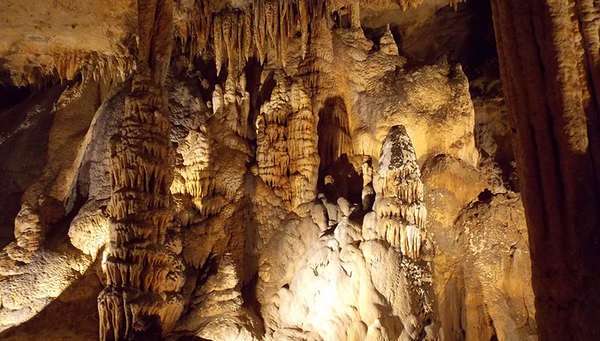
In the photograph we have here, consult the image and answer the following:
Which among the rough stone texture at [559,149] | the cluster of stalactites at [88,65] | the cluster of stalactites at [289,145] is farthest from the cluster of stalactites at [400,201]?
the cluster of stalactites at [88,65]

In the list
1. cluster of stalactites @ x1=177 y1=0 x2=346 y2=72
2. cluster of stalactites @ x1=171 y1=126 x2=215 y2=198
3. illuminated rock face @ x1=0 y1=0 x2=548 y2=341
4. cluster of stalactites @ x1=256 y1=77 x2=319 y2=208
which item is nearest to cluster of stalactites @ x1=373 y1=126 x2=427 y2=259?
illuminated rock face @ x1=0 y1=0 x2=548 y2=341

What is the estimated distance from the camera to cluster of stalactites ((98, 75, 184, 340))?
662cm

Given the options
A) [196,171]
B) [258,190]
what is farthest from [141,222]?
[258,190]

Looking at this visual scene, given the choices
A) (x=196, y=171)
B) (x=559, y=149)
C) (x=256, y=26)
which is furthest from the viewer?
(x=256, y=26)

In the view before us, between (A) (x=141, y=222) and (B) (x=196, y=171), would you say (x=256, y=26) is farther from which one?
(A) (x=141, y=222)

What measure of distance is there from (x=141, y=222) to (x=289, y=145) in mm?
3468

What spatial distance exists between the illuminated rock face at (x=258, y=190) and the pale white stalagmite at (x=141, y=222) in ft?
0.09

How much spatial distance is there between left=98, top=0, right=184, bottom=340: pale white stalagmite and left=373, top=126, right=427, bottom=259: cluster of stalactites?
10.6 ft

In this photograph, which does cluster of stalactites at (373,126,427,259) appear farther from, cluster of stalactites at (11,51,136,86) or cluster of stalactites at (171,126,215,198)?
cluster of stalactites at (11,51,136,86)

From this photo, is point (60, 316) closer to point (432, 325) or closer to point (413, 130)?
point (432, 325)

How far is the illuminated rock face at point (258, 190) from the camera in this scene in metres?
7.11

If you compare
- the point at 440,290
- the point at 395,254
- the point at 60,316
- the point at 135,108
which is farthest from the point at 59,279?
the point at 440,290

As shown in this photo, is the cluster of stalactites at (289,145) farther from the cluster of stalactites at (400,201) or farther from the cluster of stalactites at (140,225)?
the cluster of stalactites at (140,225)

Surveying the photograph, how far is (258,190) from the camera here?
9.07m
